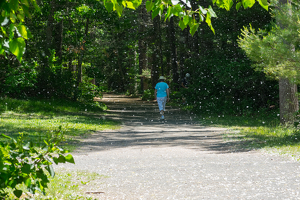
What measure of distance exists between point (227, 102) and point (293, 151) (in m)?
11.4

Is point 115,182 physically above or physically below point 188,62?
below

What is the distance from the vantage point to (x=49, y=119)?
1549 cm

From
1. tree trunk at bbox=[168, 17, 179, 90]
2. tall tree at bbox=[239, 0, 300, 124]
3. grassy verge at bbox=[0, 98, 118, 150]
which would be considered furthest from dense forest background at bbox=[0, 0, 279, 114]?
tall tree at bbox=[239, 0, 300, 124]

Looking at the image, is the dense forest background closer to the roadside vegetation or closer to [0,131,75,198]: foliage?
the roadside vegetation

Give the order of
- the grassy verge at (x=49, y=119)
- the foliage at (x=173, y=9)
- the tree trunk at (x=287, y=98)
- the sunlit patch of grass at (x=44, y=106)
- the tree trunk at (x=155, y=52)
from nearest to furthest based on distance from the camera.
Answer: the foliage at (x=173, y=9), the grassy verge at (x=49, y=119), the tree trunk at (x=287, y=98), the sunlit patch of grass at (x=44, y=106), the tree trunk at (x=155, y=52)

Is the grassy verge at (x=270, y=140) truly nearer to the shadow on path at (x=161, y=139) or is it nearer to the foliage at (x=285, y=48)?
the shadow on path at (x=161, y=139)

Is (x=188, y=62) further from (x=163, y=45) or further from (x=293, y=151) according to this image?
(x=293, y=151)

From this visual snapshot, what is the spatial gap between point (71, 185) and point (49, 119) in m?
10.5

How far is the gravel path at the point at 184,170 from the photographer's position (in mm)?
5184

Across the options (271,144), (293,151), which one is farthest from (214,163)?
(271,144)

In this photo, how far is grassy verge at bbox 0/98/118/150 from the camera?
11.7 metres

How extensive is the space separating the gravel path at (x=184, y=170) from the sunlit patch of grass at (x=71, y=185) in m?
0.12

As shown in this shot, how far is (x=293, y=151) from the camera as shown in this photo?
8461mm

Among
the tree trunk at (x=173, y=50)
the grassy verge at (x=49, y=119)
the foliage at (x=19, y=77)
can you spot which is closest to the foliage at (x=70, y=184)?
the grassy verge at (x=49, y=119)
